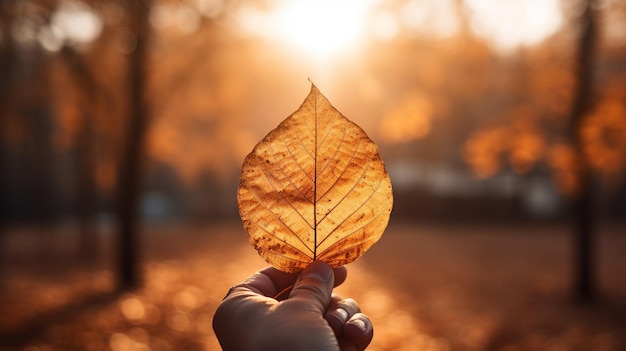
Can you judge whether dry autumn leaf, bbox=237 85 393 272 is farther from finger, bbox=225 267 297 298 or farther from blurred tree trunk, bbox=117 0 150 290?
blurred tree trunk, bbox=117 0 150 290

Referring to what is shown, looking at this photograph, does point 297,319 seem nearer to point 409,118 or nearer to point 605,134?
point 605,134

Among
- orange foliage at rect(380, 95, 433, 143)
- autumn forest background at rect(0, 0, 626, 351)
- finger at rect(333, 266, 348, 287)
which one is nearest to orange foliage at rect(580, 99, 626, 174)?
autumn forest background at rect(0, 0, 626, 351)

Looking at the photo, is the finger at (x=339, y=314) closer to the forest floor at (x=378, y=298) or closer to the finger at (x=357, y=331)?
the finger at (x=357, y=331)

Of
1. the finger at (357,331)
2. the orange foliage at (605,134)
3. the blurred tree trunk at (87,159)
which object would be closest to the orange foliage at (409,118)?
the orange foliage at (605,134)

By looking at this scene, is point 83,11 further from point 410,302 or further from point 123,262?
point 410,302

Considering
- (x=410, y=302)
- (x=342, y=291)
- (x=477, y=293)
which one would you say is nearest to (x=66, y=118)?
(x=342, y=291)

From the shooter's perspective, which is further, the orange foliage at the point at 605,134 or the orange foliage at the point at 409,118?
the orange foliage at the point at 409,118
